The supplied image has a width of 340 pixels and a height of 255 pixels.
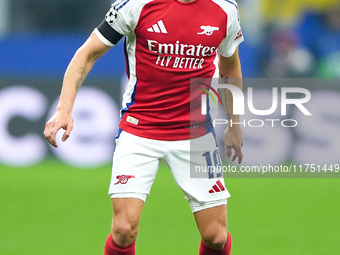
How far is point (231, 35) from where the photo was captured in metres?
5.16

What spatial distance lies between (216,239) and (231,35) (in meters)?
1.26

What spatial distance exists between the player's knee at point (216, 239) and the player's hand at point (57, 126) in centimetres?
115

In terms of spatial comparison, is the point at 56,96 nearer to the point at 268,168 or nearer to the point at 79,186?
the point at 79,186

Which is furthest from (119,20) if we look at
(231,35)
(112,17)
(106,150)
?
(106,150)

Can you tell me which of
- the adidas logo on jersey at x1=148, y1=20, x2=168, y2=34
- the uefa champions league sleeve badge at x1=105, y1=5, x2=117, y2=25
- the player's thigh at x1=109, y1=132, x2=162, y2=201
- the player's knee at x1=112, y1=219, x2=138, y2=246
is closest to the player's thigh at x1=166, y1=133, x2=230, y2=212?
the player's thigh at x1=109, y1=132, x2=162, y2=201

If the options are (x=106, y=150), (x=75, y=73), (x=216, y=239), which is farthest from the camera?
(x=106, y=150)

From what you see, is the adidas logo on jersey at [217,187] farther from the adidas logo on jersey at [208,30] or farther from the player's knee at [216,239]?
the adidas logo on jersey at [208,30]

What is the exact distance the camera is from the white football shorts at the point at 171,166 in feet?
16.3

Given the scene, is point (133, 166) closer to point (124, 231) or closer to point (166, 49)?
point (124, 231)

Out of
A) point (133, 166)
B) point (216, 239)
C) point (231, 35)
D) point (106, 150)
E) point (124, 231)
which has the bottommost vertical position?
point (106, 150)

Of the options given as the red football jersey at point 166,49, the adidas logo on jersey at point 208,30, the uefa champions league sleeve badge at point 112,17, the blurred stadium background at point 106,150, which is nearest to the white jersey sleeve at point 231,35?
the red football jersey at point 166,49

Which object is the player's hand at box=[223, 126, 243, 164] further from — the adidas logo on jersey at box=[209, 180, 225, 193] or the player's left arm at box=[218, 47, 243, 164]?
the adidas logo on jersey at box=[209, 180, 225, 193]

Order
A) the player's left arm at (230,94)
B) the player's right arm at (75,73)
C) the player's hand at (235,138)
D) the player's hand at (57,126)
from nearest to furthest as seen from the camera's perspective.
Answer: the player's hand at (57,126) < the player's right arm at (75,73) < the player's left arm at (230,94) < the player's hand at (235,138)

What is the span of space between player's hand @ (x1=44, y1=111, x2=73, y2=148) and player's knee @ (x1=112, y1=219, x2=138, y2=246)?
658mm
